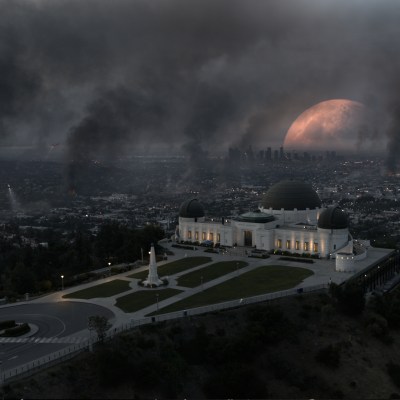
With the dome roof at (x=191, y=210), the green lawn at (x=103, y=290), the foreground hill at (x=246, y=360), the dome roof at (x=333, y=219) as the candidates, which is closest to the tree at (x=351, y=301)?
the foreground hill at (x=246, y=360)

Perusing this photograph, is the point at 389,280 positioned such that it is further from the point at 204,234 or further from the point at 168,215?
the point at 168,215

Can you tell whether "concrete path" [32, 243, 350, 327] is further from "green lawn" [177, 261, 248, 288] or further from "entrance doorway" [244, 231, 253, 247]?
"entrance doorway" [244, 231, 253, 247]

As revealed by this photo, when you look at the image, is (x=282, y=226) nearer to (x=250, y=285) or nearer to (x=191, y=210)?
(x=191, y=210)

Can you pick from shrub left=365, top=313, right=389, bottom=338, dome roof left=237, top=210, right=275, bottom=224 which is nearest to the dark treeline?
dome roof left=237, top=210, right=275, bottom=224

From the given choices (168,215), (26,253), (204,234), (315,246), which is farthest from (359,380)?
(168,215)

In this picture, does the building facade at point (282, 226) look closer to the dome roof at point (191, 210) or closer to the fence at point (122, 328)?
the dome roof at point (191, 210)

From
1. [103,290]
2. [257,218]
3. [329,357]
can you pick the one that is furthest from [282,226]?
[329,357]
